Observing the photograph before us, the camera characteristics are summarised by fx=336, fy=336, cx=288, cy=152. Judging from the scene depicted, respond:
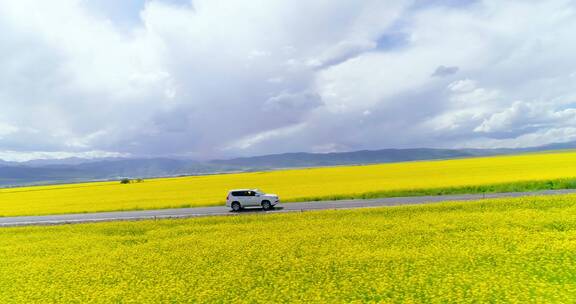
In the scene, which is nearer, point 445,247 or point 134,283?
point 134,283

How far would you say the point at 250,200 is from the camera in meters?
33.5

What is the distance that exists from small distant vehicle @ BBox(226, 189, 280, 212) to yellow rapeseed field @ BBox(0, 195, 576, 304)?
280 inches

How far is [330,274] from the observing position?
13.6 meters

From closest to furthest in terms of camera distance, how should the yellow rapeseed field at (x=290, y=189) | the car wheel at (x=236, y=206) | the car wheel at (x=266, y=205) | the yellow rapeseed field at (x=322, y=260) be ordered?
the yellow rapeseed field at (x=322, y=260), the car wheel at (x=266, y=205), the car wheel at (x=236, y=206), the yellow rapeseed field at (x=290, y=189)

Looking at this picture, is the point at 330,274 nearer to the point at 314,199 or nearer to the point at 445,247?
the point at 445,247

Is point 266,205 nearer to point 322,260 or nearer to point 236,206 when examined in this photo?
point 236,206

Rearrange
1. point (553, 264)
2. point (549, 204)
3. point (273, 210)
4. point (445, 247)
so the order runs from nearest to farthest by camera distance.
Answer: point (553, 264), point (445, 247), point (549, 204), point (273, 210)

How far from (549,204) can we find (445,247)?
14.4 metres

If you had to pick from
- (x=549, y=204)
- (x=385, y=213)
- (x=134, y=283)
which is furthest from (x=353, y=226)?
(x=549, y=204)

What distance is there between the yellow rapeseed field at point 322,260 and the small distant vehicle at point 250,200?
23.3 feet

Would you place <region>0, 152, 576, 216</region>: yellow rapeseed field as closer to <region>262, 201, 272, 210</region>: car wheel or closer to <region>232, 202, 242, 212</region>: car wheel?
<region>262, 201, 272, 210</region>: car wheel

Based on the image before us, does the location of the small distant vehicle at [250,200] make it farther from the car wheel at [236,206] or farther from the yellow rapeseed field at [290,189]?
the yellow rapeseed field at [290,189]

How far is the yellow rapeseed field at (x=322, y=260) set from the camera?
11789 mm

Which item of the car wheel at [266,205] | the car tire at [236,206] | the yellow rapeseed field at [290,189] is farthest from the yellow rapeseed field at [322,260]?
the yellow rapeseed field at [290,189]
